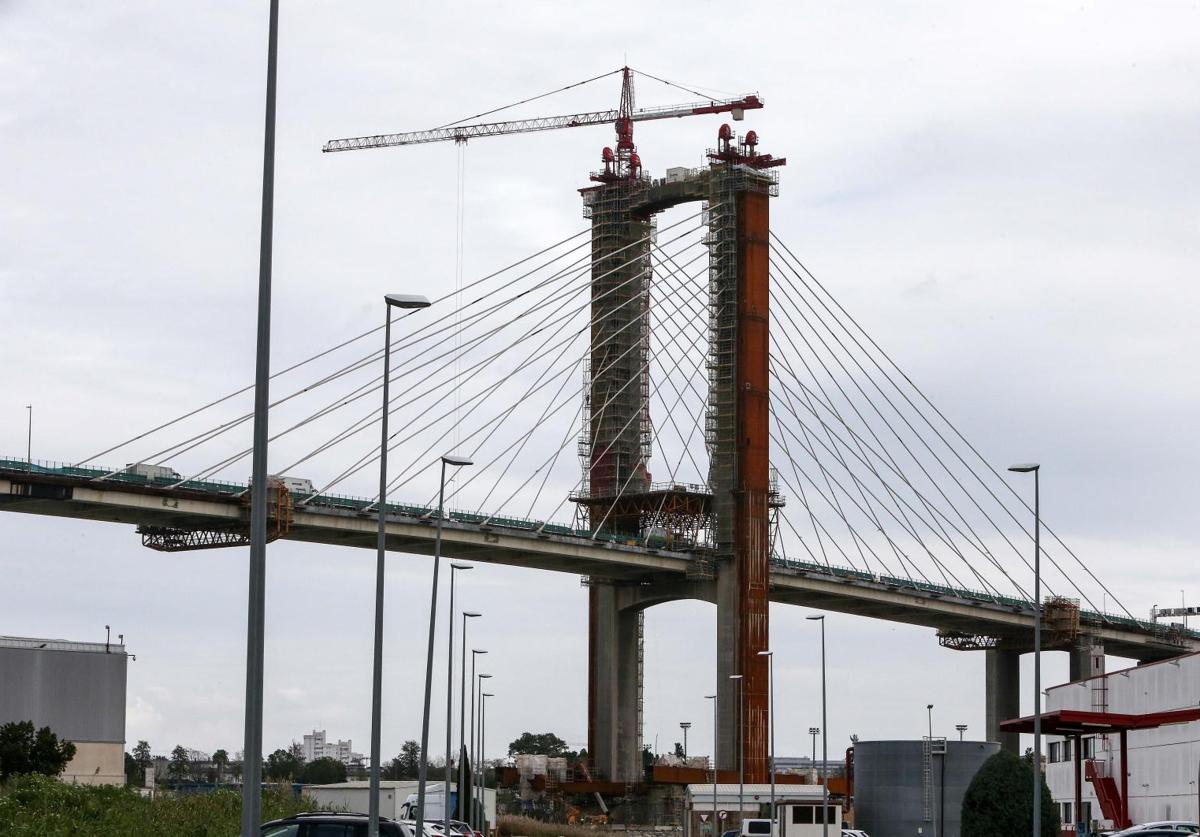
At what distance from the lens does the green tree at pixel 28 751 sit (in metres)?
113

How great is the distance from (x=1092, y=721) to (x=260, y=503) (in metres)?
42.2

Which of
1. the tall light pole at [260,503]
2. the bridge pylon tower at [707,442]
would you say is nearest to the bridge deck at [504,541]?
the bridge pylon tower at [707,442]

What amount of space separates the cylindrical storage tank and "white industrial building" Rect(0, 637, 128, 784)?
71.8 m

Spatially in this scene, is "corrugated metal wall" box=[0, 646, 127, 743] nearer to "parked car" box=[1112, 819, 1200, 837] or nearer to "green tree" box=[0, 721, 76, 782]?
"green tree" box=[0, 721, 76, 782]

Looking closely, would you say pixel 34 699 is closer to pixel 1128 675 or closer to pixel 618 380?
pixel 618 380

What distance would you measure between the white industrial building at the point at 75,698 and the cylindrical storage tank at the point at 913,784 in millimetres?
71801

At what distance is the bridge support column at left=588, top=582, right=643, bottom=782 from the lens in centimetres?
12319

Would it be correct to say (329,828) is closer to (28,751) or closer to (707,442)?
(707,442)

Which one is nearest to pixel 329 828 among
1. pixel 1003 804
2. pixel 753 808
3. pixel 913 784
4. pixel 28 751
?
pixel 1003 804

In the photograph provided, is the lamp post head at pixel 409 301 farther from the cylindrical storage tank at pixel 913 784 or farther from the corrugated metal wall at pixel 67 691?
the corrugated metal wall at pixel 67 691

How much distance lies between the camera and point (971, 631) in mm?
145125

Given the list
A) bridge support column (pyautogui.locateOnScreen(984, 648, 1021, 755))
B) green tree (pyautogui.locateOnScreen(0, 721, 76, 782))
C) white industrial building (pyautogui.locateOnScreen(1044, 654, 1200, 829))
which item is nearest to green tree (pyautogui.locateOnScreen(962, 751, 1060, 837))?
white industrial building (pyautogui.locateOnScreen(1044, 654, 1200, 829))

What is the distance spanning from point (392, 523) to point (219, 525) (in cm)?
986

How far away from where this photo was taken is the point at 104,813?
144 ft
